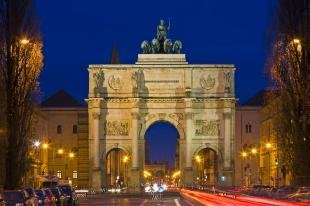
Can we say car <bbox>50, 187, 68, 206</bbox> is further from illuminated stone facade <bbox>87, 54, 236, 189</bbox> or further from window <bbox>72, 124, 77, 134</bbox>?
window <bbox>72, 124, 77, 134</bbox>

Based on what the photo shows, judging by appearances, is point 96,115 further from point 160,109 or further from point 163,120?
point 163,120

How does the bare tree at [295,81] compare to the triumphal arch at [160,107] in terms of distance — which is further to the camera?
the triumphal arch at [160,107]

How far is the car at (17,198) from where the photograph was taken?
36312 millimetres

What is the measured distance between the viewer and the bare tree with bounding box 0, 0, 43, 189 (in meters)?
58.2

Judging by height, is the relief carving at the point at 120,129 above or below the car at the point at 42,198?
above

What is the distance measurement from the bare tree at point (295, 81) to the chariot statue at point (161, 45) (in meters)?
67.5

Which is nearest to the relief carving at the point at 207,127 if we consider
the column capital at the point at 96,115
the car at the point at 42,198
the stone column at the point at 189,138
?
the stone column at the point at 189,138

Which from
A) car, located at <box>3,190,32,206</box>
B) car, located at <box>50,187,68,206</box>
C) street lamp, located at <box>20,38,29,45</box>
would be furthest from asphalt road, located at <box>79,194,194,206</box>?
car, located at <box>3,190,32,206</box>

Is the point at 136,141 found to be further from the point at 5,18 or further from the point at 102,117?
the point at 5,18

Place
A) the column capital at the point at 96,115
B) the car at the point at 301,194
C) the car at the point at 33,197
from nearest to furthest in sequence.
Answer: the car at the point at 33,197
the car at the point at 301,194
the column capital at the point at 96,115

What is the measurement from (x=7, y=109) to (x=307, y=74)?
62.9 feet

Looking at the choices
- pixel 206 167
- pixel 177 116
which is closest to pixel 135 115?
pixel 177 116

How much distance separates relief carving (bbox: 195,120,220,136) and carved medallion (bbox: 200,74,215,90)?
5102 millimetres

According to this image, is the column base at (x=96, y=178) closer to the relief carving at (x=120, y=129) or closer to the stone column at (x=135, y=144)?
the stone column at (x=135, y=144)
